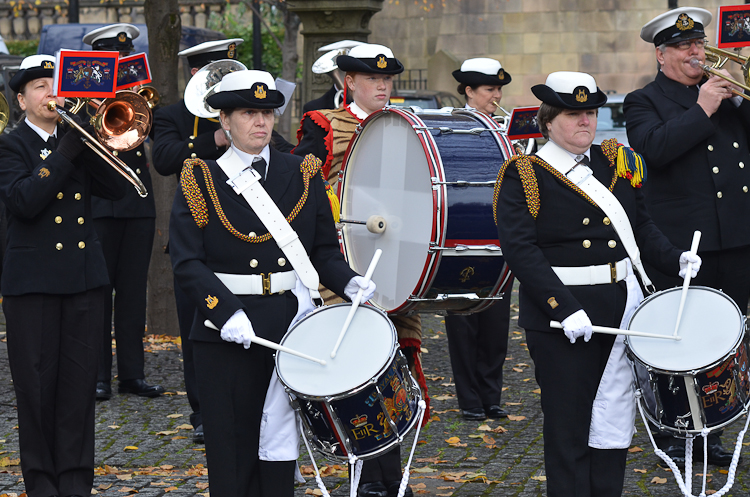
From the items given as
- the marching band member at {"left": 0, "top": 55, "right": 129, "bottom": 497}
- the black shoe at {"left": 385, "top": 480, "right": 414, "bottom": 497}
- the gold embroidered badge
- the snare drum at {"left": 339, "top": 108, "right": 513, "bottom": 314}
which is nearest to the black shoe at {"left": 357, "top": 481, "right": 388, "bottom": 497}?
the black shoe at {"left": 385, "top": 480, "right": 414, "bottom": 497}

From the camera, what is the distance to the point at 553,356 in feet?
16.1

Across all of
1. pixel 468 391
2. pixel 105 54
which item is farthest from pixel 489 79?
pixel 105 54

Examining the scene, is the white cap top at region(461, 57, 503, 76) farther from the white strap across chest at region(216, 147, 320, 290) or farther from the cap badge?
the white strap across chest at region(216, 147, 320, 290)

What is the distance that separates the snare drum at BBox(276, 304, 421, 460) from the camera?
4.27 metres

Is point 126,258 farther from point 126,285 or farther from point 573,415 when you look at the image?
point 573,415

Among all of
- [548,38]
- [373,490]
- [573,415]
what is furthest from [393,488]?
[548,38]

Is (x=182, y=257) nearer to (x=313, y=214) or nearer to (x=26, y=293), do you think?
(x=313, y=214)

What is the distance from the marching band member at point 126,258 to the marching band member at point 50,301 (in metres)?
2.35

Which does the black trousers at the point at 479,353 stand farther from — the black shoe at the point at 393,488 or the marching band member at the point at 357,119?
the black shoe at the point at 393,488

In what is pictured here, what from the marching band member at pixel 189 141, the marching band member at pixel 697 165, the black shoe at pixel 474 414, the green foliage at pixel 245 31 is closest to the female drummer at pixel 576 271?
the marching band member at pixel 697 165

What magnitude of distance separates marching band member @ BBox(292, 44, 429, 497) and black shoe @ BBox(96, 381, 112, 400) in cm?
249

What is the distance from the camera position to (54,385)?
582 centimetres

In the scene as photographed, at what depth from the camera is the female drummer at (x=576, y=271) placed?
486 cm

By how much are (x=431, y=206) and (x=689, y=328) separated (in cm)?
173
